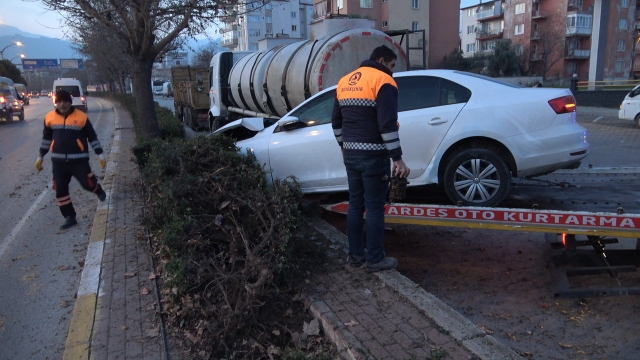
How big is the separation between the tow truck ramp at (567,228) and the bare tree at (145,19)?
6362 mm

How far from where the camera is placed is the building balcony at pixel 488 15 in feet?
199

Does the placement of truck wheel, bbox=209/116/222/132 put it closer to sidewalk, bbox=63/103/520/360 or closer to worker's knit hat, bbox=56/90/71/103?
worker's knit hat, bbox=56/90/71/103

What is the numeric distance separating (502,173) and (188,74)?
755 inches

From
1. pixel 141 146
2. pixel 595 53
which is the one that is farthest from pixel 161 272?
pixel 595 53

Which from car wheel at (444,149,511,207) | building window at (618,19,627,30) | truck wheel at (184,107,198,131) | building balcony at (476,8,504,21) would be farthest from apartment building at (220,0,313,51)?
car wheel at (444,149,511,207)

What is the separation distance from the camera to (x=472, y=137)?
548cm

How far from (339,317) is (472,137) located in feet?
9.15

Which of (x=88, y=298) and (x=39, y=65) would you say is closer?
(x=88, y=298)

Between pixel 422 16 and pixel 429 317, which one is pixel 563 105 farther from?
pixel 422 16

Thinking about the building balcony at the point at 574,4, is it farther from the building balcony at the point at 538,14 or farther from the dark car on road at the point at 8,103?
the dark car on road at the point at 8,103

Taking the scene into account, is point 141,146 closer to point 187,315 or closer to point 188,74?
point 187,315

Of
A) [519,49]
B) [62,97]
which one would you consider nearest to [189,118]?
[62,97]

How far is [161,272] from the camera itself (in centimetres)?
496

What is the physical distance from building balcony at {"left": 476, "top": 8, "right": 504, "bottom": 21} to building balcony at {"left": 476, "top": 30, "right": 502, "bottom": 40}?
1589mm
